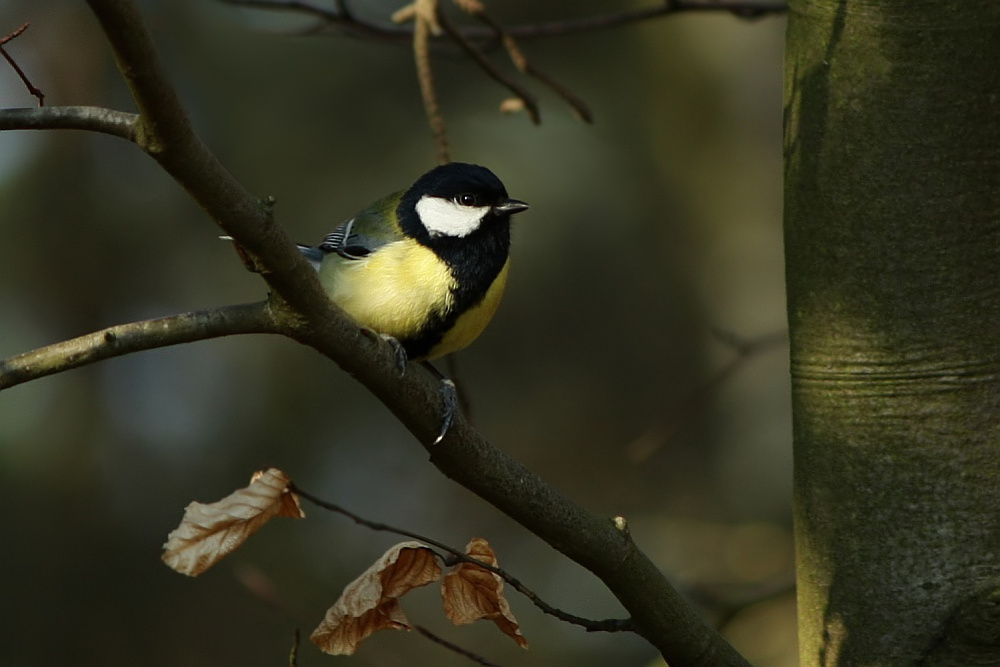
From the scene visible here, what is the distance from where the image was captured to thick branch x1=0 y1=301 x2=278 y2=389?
3.79 ft

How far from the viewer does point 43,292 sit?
6039 millimetres

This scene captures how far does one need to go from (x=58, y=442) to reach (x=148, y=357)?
877mm

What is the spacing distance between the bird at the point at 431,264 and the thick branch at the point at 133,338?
75 cm

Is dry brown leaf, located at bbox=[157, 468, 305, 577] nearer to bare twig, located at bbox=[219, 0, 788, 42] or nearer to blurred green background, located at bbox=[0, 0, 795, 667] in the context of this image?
bare twig, located at bbox=[219, 0, 788, 42]

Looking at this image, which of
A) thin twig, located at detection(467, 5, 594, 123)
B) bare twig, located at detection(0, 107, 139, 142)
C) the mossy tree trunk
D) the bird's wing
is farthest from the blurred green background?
bare twig, located at detection(0, 107, 139, 142)

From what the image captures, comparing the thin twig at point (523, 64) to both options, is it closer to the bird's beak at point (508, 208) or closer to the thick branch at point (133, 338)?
the bird's beak at point (508, 208)

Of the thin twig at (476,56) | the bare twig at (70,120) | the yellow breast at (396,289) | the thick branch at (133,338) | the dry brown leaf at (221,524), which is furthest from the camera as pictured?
the yellow breast at (396,289)

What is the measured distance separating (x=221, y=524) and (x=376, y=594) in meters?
0.25

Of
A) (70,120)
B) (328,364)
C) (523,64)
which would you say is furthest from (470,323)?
(328,364)

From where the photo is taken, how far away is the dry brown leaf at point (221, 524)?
142 cm

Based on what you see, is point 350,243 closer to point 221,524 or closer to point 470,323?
point 470,323

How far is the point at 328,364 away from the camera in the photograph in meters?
6.94

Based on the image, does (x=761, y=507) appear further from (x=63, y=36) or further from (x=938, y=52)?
(x=63, y=36)

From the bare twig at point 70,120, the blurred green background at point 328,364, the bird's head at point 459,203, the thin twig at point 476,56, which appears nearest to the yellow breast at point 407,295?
the bird's head at point 459,203
